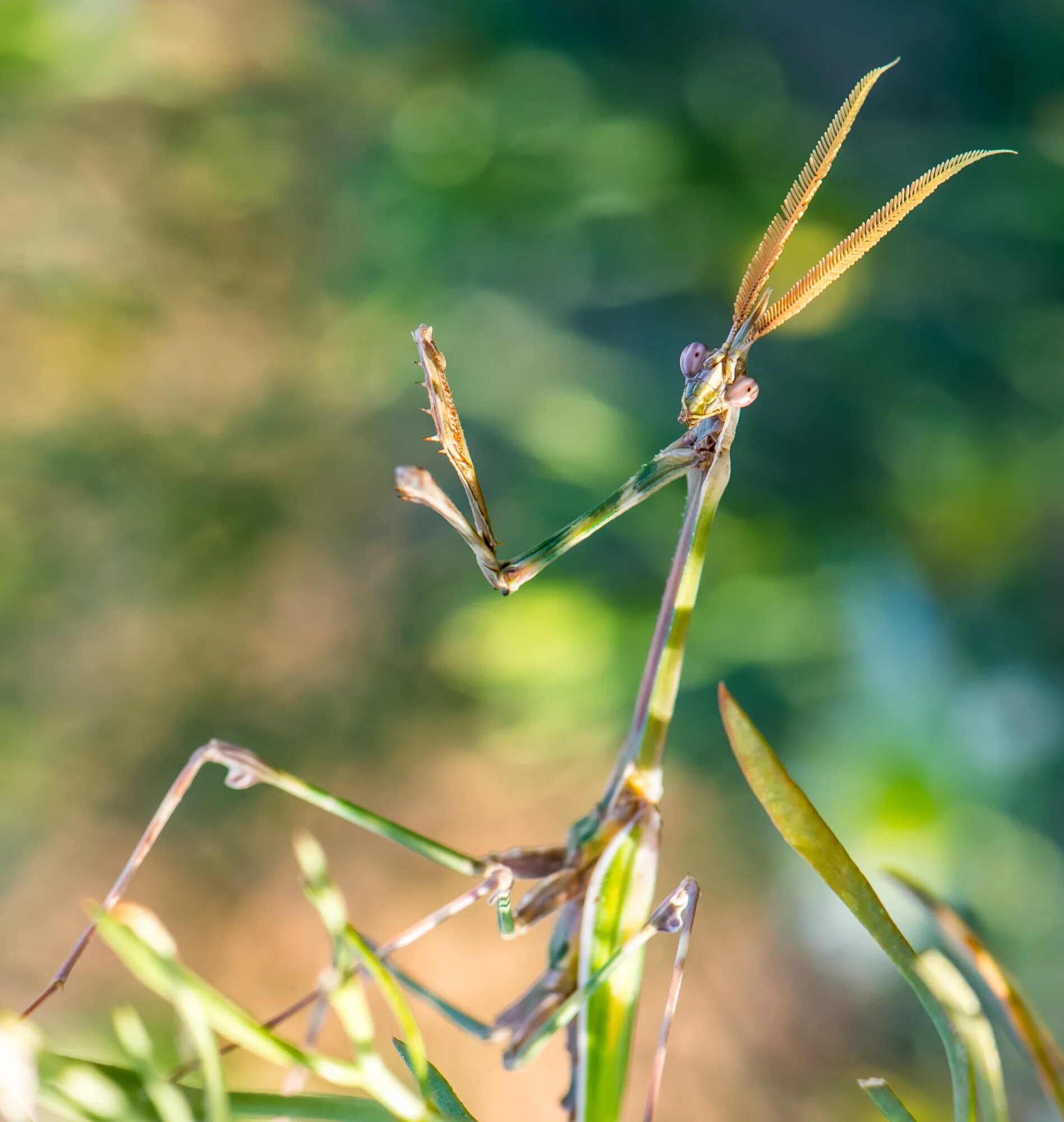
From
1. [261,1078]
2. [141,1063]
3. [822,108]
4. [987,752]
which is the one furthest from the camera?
[822,108]

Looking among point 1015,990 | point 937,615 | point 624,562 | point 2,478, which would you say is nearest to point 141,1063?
point 1015,990

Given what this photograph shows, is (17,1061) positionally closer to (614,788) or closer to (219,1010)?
(219,1010)

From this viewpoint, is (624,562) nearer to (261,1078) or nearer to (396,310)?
(396,310)

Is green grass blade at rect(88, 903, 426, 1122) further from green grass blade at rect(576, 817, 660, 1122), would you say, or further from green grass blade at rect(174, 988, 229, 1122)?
green grass blade at rect(576, 817, 660, 1122)

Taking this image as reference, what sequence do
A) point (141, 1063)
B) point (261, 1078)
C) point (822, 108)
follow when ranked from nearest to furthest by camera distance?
point (141, 1063) < point (261, 1078) < point (822, 108)

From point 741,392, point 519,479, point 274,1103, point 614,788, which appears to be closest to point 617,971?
point 614,788

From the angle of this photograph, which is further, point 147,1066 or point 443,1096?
point 443,1096

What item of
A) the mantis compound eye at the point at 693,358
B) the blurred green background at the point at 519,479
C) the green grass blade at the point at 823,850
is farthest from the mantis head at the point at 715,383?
the blurred green background at the point at 519,479
